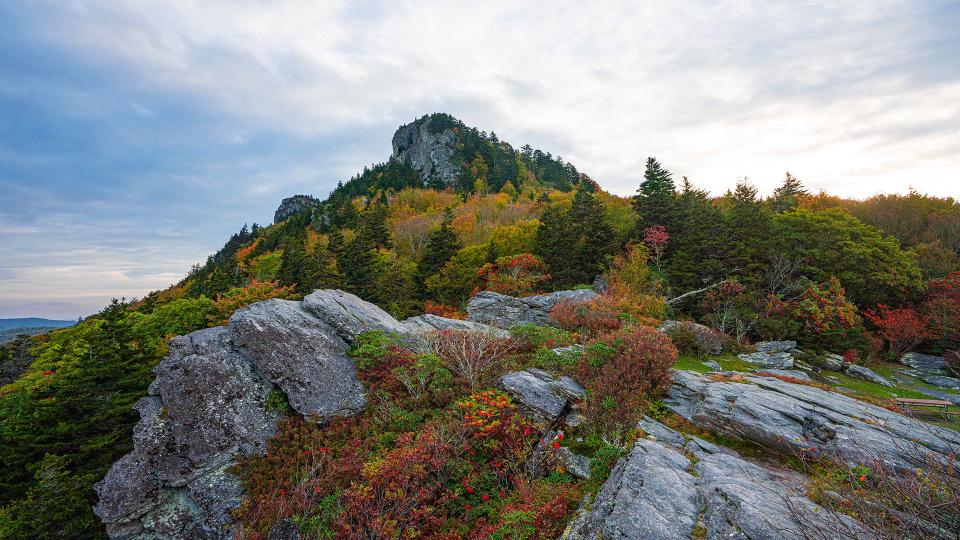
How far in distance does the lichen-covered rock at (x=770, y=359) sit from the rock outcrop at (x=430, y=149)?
2762 inches

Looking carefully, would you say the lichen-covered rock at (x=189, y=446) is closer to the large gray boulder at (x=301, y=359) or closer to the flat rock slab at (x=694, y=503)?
the large gray boulder at (x=301, y=359)

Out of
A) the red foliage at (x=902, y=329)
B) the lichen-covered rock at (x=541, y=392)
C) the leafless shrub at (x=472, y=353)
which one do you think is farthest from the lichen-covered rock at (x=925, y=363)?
the leafless shrub at (x=472, y=353)

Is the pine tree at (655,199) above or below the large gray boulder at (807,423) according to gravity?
above

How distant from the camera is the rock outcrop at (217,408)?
30.0ft

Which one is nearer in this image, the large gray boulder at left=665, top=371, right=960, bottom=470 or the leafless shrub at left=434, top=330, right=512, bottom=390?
the large gray boulder at left=665, top=371, right=960, bottom=470

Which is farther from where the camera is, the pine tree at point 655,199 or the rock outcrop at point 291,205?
the rock outcrop at point 291,205

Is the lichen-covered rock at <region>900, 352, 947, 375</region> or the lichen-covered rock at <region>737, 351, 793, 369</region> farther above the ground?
the lichen-covered rock at <region>737, 351, 793, 369</region>

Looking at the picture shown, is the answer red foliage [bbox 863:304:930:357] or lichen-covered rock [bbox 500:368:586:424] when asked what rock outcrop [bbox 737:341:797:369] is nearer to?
red foliage [bbox 863:304:930:357]

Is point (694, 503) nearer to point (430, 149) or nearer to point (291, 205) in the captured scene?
point (430, 149)

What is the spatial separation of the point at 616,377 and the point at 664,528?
14.6ft

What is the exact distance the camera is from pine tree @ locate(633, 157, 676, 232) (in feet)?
96.2

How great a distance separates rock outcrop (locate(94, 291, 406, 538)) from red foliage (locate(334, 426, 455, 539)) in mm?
3686

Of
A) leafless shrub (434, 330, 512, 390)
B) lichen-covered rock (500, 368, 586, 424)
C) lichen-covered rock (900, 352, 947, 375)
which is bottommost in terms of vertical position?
lichen-covered rock (900, 352, 947, 375)

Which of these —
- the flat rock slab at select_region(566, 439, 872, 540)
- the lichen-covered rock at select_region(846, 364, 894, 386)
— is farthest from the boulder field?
the lichen-covered rock at select_region(846, 364, 894, 386)
